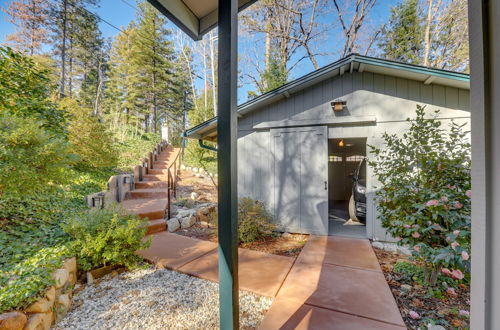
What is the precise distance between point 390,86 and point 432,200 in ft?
9.05

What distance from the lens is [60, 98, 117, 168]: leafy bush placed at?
563 centimetres

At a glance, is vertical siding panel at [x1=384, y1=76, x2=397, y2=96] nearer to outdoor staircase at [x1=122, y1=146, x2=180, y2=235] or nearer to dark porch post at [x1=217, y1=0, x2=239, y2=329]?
dark porch post at [x1=217, y1=0, x2=239, y2=329]

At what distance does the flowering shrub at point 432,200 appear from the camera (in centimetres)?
206

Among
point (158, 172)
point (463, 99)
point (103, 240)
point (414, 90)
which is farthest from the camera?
point (158, 172)

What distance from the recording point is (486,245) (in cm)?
72

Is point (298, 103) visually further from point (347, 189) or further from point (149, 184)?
point (347, 189)

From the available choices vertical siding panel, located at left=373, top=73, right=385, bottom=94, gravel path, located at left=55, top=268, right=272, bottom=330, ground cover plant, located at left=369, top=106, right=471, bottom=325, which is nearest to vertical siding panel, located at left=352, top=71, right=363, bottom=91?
vertical siding panel, located at left=373, top=73, right=385, bottom=94

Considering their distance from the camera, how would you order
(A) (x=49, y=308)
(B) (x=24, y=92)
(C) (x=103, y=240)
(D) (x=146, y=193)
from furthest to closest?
1. (D) (x=146, y=193)
2. (B) (x=24, y=92)
3. (C) (x=103, y=240)
4. (A) (x=49, y=308)

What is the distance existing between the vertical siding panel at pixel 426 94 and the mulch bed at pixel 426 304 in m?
2.97

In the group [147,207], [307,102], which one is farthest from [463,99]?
[147,207]

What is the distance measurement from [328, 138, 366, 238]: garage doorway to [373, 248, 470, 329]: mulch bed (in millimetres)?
1761

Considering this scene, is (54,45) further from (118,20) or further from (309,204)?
(309,204)

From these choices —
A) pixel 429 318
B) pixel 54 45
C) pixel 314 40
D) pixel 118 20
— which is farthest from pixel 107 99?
pixel 429 318

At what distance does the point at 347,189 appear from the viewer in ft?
28.2
